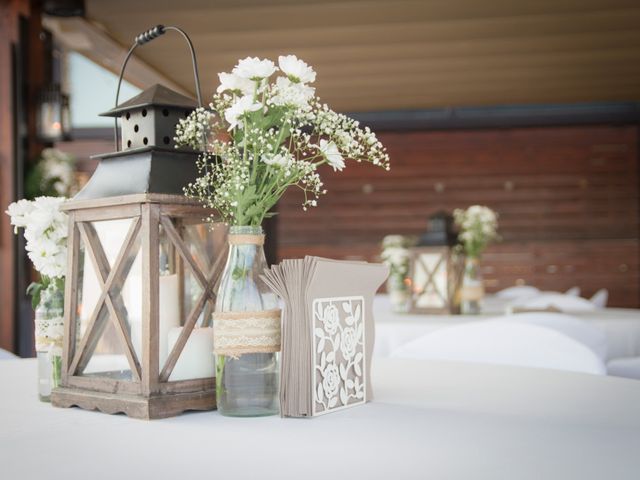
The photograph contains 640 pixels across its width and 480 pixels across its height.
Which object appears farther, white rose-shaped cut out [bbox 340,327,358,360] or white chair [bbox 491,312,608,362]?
white chair [bbox 491,312,608,362]

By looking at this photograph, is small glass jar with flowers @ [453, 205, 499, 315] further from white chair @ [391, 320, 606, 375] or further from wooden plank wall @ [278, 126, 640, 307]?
wooden plank wall @ [278, 126, 640, 307]

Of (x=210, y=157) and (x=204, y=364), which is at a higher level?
(x=210, y=157)

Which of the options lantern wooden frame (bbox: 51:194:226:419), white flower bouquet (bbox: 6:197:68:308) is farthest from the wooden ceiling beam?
lantern wooden frame (bbox: 51:194:226:419)

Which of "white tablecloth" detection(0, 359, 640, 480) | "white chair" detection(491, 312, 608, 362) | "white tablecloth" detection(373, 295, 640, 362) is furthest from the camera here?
"white tablecloth" detection(373, 295, 640, 362)

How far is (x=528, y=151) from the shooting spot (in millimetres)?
10461

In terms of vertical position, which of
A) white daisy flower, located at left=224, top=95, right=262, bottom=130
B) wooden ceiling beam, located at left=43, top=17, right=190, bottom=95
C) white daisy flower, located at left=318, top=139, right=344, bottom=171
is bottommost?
white daisy flower, located at left=318, top=139, right=344, bottom=171

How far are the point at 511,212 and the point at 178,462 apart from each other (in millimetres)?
10006

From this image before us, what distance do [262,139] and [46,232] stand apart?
444 millimetres

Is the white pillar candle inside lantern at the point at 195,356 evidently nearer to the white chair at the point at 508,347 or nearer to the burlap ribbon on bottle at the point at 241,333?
the burlap ribbon on bottle at the point at 241,333

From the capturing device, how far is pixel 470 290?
385 cm

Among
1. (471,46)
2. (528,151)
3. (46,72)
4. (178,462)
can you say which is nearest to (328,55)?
(471,46)

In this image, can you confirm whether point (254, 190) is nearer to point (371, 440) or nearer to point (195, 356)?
point (195, 356)

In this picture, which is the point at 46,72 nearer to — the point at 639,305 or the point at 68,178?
the point at 68,178

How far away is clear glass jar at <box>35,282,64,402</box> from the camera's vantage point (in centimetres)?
133
